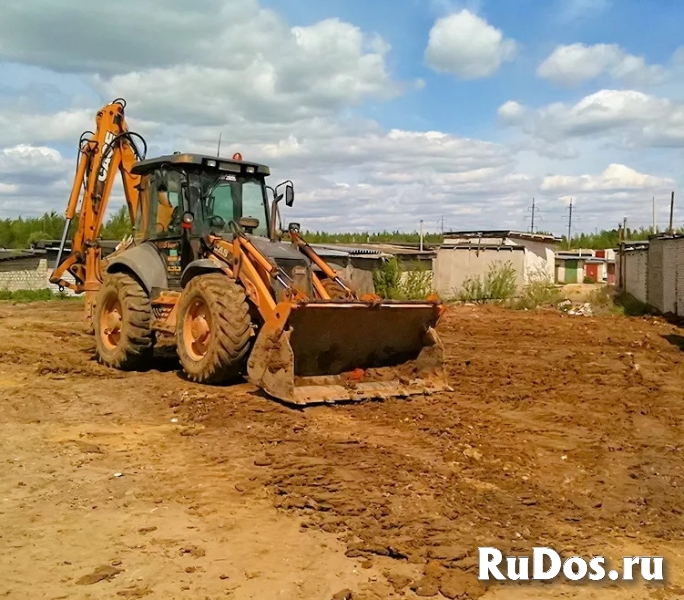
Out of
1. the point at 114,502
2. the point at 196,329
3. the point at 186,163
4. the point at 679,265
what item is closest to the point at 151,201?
the point at 186,163

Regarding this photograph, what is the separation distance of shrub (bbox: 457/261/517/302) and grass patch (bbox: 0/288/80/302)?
13.5 metres

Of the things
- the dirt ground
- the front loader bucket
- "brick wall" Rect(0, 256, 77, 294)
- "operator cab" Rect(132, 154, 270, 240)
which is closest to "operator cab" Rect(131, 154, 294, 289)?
"operator cab" Rect(132, 154, 270, 240)

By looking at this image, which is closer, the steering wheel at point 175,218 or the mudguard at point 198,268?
the mudguard at point 198,268

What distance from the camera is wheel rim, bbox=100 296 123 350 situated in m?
10.5

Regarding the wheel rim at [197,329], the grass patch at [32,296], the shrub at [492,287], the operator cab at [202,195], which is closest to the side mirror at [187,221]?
the operator cab at [202,195]

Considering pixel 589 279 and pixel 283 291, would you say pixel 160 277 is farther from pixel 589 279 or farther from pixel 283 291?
pixel 589 279

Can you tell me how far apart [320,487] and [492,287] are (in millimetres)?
21334

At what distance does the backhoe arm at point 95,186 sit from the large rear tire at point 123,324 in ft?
5.08

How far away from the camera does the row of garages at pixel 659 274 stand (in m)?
19.6

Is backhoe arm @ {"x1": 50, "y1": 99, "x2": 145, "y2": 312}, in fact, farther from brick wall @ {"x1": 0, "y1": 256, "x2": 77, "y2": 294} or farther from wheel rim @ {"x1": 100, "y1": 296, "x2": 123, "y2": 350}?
brick wall @ {"x1": 0, "y1": 256, "x2": 77, "y2": 294}

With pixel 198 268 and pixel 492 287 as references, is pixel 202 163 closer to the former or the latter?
pixel 198 268

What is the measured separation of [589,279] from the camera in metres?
50.7

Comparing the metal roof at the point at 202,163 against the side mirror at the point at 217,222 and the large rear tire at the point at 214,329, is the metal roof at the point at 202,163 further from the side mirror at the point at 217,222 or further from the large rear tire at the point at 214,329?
the large rear tire at the point at 214,329

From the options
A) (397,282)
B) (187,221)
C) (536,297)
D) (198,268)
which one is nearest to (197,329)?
(198,268)
